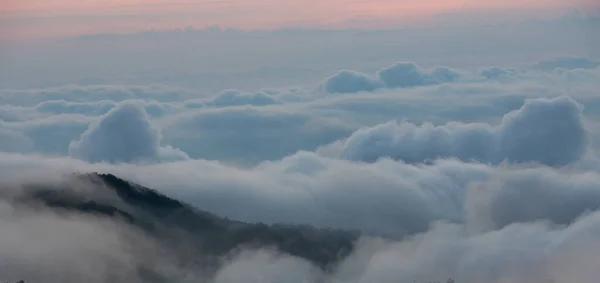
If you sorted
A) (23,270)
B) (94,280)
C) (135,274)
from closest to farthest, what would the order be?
(23,270), (94,280), (135,274)

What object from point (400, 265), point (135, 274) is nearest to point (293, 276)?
point (400, 265)

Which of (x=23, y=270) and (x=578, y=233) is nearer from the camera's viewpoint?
(x=23, y=270)

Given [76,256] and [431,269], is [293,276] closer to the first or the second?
[431,269]

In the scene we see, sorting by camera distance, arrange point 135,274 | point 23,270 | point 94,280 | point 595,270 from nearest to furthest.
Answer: point 595,270 < point 23,270 < point 94,280 < point 135,274

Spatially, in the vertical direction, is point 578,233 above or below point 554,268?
above

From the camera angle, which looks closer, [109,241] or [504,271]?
[504,271]

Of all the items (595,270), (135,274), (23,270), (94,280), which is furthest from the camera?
(135,274)

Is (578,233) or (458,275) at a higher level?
(578,233)

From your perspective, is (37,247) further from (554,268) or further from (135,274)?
(554,268)

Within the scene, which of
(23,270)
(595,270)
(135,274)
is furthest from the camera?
(135,274)

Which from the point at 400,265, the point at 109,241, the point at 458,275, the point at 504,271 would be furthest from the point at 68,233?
the point at 504,271
